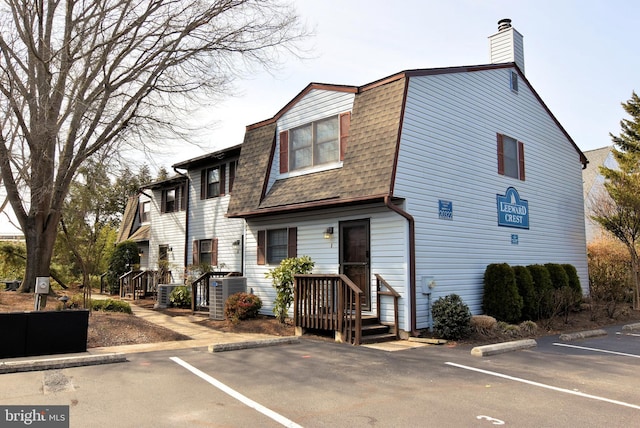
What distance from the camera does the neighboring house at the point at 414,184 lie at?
34.0ft

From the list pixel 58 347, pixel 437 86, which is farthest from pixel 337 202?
pixel 58 347

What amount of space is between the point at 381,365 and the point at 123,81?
11.5 meters

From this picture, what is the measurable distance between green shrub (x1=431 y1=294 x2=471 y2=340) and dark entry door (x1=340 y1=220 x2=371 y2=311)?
155cm

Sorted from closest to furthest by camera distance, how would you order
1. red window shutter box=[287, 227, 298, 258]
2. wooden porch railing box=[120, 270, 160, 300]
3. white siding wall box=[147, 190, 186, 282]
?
1. red window shutter box=[287, 227, 298, 258]
2. white siding wall box=[147, 190, 186, 282]
3. wooden porch railing box=[120, 270, 160, 300]

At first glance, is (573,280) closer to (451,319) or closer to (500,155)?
(500,155)

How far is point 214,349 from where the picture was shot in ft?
27.0

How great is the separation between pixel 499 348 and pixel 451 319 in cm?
152

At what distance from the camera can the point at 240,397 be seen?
539 cm

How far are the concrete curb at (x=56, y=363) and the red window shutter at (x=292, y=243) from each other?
18.8 ft

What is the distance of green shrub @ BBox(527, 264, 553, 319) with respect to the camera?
12.1m

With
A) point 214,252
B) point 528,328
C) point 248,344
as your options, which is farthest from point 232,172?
point 528,328

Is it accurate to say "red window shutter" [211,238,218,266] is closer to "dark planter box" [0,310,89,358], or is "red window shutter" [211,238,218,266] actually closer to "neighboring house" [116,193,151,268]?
"neighboring house" [116,193,151,268]

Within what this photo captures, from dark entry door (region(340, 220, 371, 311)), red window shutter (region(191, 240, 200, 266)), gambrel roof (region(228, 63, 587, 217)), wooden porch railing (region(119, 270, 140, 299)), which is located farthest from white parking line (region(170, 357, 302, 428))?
wooden porch railing (region(119, 270, 140, 299))

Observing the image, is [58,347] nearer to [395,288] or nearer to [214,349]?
[214,349]
